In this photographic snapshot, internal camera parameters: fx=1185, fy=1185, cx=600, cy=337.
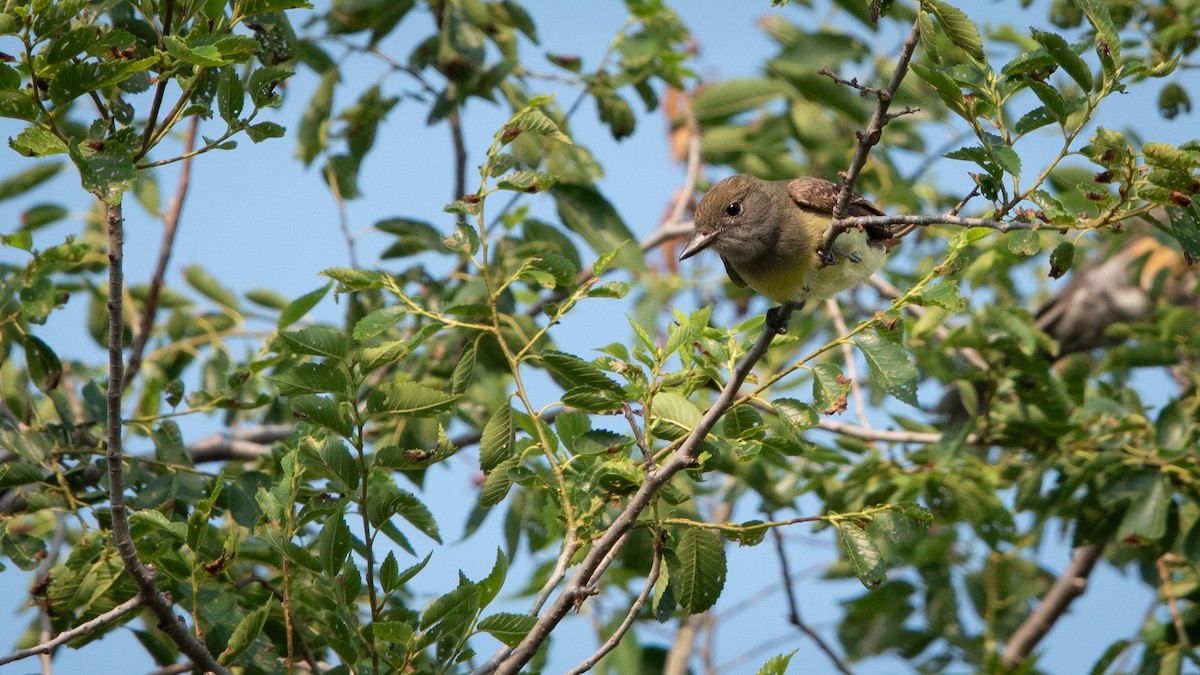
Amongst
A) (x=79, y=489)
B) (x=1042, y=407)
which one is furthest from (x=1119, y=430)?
(x=79, y=489)

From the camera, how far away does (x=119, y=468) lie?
2668 mm

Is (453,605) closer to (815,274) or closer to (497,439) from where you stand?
(497,439)

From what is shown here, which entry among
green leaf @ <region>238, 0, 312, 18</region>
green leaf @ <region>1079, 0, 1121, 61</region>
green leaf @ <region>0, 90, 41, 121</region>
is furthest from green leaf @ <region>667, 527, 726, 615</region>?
green leaf @ <region>0, 90, 41, 121</region>

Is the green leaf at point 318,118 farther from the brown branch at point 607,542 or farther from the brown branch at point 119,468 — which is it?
the brown branch at point 607,542

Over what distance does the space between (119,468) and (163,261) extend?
10.2 feet

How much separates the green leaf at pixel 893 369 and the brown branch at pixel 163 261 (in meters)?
3.13

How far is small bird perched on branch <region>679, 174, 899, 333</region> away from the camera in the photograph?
4508 mm

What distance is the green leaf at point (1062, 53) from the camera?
2693mm

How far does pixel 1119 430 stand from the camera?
202 inches

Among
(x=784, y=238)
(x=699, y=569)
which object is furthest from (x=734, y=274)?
(x=699, y=569)

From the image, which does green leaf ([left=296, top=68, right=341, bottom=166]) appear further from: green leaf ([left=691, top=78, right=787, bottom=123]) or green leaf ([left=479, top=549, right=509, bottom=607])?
green leaf ([left=479, top=549, right=509, bottom=607])

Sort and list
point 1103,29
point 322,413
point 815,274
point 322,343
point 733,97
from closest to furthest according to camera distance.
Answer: point 1103,29 → point 322,413 → point 322,343 → point 815,274 → point 733,97

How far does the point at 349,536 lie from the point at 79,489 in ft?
4.83

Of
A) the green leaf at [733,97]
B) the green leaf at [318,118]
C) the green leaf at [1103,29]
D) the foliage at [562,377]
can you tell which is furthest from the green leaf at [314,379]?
the green leaf at [733,97]
